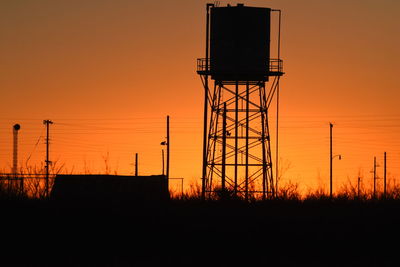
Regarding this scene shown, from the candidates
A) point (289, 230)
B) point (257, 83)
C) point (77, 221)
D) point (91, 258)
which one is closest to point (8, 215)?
point (77, 221)

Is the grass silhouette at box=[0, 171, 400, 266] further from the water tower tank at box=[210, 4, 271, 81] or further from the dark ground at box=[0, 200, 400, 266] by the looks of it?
the water tower tank at box=[210, 4, 271, 81]

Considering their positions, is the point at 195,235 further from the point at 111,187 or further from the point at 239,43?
the point at 239,43

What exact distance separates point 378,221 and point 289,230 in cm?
346

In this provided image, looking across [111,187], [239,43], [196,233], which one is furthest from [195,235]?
[239,43]

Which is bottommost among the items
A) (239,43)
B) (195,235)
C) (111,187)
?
(195,235)

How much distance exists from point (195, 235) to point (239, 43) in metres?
17.7

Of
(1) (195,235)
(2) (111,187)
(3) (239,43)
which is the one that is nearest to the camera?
(1) (195,235)

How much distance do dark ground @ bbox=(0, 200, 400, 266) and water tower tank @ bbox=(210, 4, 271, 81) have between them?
11.3 meters

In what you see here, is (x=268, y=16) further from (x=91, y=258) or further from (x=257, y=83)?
(x=91, y=258)

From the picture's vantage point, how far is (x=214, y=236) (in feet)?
87.7

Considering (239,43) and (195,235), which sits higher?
(239,43)

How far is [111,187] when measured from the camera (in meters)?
33.4

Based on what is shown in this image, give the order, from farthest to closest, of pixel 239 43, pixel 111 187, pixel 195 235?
pixel 239 43
pixel 111 187
pixel 195 235

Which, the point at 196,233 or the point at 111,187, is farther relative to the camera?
the point at 111,187
